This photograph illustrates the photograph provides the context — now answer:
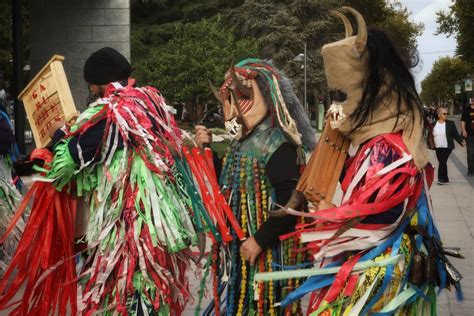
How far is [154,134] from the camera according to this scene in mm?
3949

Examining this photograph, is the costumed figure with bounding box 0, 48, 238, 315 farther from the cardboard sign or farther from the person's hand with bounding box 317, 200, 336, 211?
the person's hand with bounding box 317, 200, 336, 211

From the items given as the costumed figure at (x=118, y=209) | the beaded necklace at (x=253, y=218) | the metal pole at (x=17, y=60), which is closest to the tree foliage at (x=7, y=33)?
the metal pole at (x=17, y=60)

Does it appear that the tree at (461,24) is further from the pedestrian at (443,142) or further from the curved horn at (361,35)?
the curved horn at (361,35)

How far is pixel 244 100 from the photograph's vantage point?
407cm

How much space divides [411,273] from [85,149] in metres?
1.57

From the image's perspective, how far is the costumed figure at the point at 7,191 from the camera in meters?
6.57

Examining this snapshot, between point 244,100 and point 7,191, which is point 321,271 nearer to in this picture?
point 244,100

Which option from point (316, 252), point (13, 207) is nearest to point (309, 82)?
point (13, 207)

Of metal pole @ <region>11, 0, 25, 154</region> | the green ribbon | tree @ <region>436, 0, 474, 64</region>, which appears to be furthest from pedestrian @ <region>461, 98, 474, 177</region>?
tree @ <region>436, 0, 474, 64</region>

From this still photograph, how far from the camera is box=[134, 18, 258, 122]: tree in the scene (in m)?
30.5

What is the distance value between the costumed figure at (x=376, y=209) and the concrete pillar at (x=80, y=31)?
11224 millimetres

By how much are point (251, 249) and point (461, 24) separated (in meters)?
43.7

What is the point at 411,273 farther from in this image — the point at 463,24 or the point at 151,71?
the point at 463,24

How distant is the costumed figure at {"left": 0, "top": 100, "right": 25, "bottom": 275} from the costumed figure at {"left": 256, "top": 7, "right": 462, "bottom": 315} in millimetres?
3714
